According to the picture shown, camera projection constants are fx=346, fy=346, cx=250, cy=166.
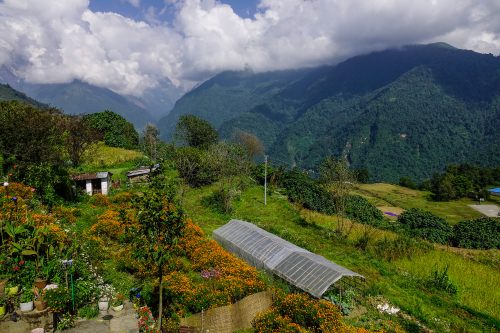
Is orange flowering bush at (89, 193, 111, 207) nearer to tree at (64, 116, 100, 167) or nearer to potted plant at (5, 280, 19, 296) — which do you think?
potted plant at (5, 280, 19, 296)

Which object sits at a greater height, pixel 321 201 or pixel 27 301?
pixel 27 301

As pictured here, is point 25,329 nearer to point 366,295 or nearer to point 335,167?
point 366,295

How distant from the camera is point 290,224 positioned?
31.5 meters

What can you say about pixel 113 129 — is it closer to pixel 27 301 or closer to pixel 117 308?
pixel 117 308

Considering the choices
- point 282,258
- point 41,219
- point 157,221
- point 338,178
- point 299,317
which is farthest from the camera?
point 338,178

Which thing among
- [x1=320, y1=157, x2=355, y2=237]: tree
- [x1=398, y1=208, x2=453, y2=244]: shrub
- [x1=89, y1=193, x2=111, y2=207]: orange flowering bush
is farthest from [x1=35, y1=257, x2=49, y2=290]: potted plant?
[x1=398, y1=208, x2=453, y2=244]: shrub

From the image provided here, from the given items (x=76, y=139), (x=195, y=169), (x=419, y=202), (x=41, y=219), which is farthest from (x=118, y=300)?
(x=419, y=202)

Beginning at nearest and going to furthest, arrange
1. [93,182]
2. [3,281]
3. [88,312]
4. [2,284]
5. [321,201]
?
[88,312] → [2,284] → [3,281] → [93,182] → [321,201]

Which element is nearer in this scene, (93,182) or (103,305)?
(103,305)

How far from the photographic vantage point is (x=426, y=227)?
123ft

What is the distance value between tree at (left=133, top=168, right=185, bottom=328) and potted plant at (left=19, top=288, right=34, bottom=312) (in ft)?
11.8

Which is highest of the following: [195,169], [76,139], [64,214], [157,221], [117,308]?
[76,139]

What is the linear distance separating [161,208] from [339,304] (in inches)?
383

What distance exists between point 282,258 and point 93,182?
79.3 feet
